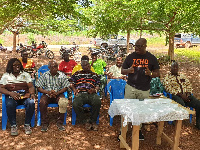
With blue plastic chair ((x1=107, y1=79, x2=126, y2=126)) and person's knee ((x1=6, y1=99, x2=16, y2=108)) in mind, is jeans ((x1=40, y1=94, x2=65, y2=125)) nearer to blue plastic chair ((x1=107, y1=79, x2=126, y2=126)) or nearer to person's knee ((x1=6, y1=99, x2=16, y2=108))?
person's knee ((x1=6, y1=99, x2=16, y2=108))

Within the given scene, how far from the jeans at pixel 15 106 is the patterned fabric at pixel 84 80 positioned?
40.9 inches

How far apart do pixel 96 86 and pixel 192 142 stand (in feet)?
7.37

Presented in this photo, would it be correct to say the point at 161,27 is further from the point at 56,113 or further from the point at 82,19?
the point at 56,113

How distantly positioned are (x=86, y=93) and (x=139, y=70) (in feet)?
4.85

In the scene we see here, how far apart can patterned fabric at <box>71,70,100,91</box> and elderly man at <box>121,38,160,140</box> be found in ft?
3.92

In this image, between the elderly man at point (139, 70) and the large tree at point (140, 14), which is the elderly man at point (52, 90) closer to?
the elderly man at point (139, 70)

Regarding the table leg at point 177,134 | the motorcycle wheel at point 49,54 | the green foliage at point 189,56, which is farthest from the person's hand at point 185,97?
the motorcycle wheel at point 49,54

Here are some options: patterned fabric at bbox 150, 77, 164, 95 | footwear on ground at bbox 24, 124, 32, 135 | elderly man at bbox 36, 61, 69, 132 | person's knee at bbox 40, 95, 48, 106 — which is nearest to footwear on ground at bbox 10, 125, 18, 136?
footwear on ground at bbox 24, 124, 32, 135

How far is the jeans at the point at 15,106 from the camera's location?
455 centimetres

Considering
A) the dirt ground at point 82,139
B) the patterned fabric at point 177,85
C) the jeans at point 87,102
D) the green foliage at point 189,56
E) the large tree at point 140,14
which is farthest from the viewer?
the green foliage at point 189,56

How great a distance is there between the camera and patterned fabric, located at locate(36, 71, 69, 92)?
5078 mm

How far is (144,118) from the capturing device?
342cm

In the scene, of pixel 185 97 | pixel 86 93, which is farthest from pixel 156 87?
pixel 86 93

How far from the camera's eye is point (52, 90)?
Result: 4.93m
